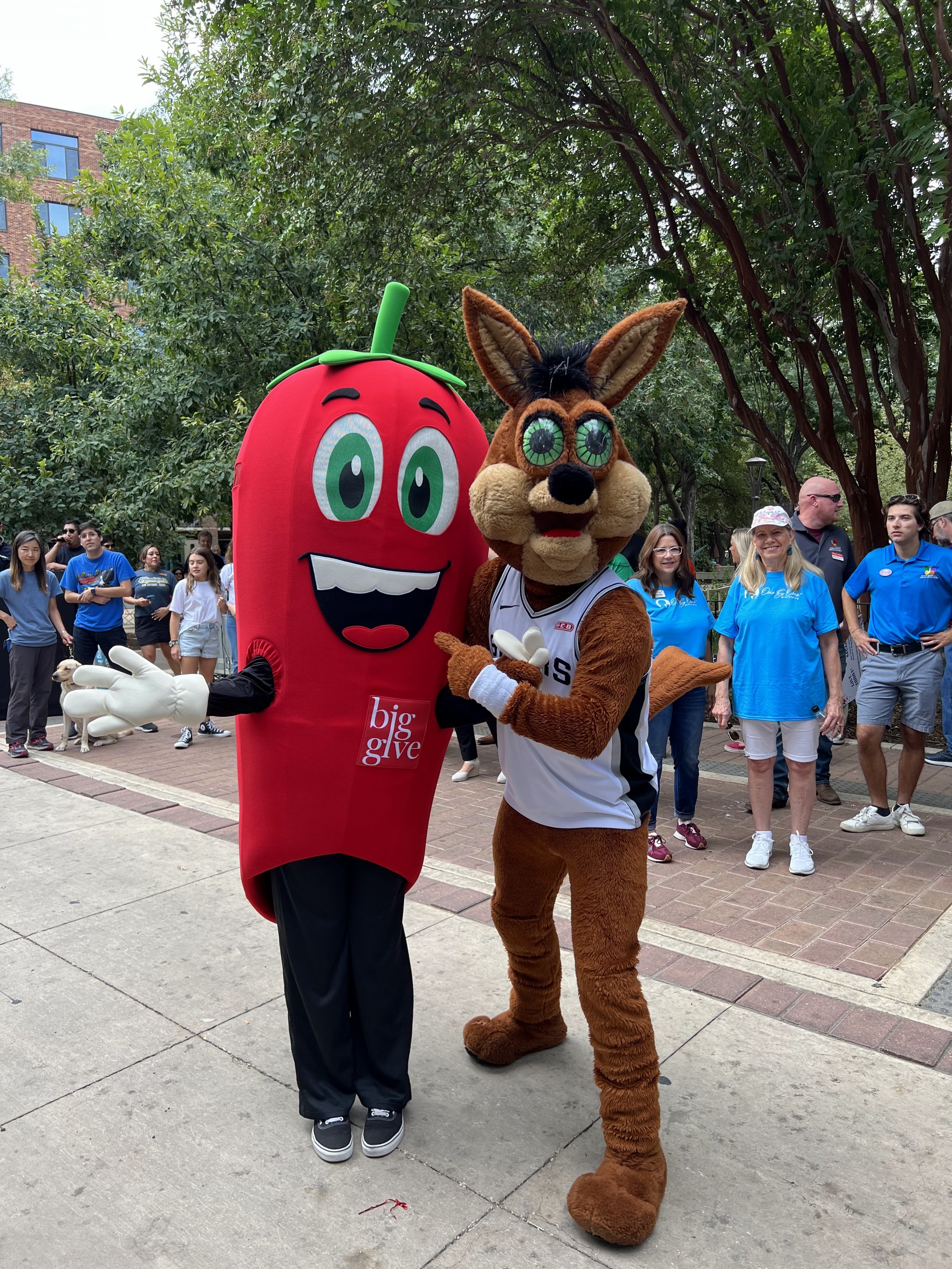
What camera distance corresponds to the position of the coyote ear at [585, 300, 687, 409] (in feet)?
8.34

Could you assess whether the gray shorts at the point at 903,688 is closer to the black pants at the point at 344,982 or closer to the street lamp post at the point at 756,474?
the black pants at the point at 344,982

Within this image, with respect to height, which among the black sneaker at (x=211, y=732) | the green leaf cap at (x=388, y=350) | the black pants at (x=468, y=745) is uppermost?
the green leaf cap at (x=388, y=350)

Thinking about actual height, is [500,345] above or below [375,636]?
above

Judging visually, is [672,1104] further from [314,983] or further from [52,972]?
[52,972]

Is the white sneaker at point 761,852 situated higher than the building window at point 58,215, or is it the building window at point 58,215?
the building window at point 58,215

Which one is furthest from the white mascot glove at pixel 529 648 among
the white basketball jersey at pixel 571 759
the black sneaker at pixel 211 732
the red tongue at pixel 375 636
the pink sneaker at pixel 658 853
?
the black sneaker at pixel 211 732

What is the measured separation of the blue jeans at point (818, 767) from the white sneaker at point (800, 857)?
1.04m

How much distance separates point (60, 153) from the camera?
35406mm

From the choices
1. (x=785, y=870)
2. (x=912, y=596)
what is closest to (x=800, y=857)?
(x=785, y=870)

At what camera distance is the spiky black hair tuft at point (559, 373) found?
2512 millimetres

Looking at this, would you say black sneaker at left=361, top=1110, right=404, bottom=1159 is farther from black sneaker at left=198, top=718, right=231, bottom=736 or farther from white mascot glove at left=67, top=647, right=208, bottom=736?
black sneaker at left=198, top=718, right=231, bottom=736

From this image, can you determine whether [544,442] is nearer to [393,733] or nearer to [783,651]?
[393,733]

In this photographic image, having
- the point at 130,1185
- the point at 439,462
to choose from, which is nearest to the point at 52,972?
the point at 130,1185

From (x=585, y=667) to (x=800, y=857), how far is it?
3.03 m
